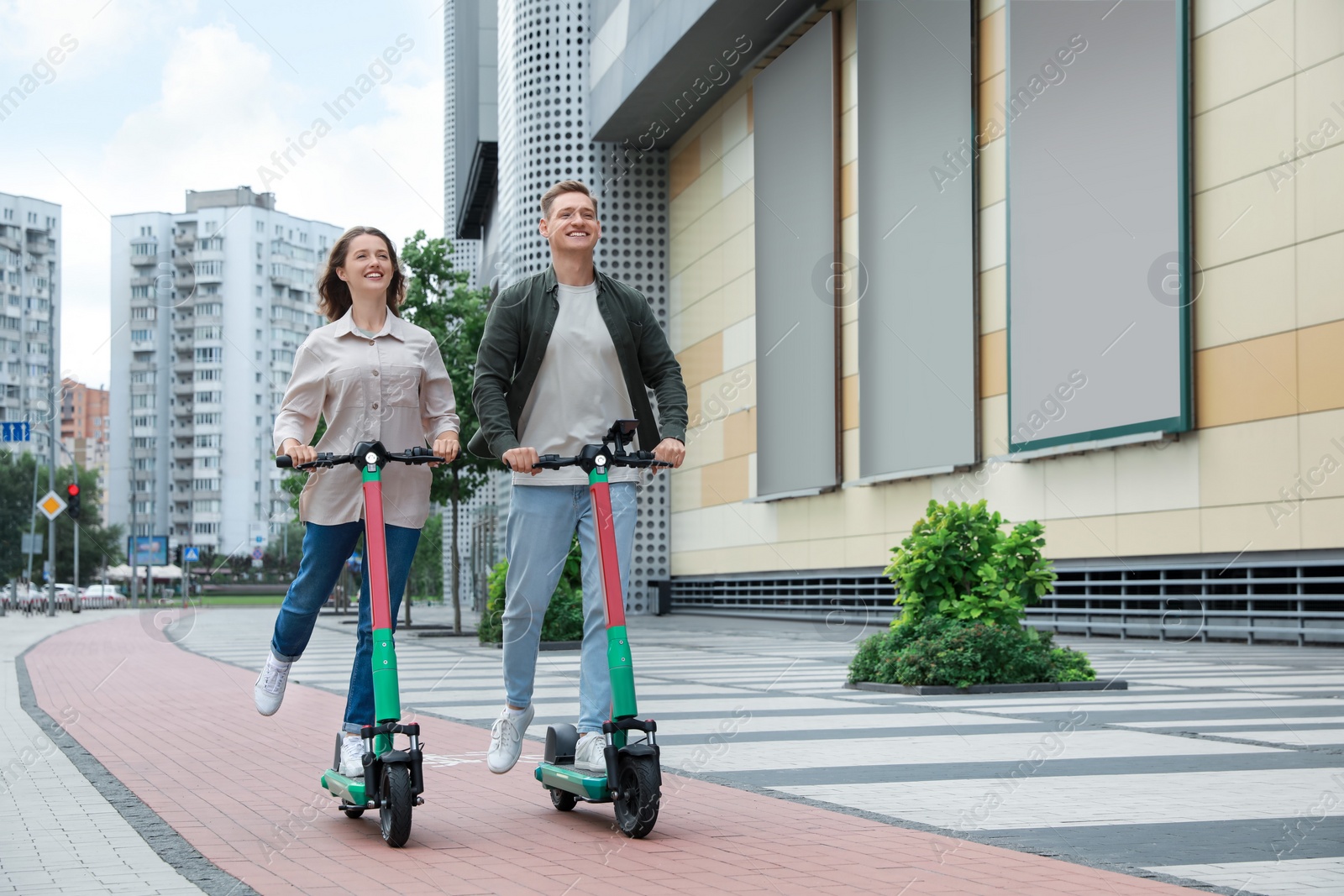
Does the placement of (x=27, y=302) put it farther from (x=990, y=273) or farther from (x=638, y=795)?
(x=638, y=795)

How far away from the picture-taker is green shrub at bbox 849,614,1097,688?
425 inches

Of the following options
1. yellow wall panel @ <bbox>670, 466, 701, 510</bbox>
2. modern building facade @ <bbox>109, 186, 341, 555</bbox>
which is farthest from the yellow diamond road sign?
modern building facade @ <bbox>109, 186, 341, 555</bbox>

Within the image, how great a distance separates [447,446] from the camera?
5.04 metres

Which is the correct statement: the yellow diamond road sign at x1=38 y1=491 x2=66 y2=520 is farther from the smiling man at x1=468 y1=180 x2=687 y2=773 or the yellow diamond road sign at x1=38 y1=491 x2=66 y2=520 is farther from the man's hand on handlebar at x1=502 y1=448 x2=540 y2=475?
the man's hand on handlebar at x1=502 y1=448 x2=540 y2=475

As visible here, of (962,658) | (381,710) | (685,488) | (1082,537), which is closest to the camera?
(381,710)

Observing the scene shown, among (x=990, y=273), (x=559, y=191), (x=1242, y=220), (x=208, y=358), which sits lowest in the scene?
(x=559, y=191)

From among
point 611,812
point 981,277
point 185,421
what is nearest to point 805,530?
point 981,277

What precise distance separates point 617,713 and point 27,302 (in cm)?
12282

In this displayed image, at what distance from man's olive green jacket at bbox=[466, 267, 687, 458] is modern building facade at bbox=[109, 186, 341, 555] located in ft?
384

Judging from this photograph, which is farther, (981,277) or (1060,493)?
(981,277)

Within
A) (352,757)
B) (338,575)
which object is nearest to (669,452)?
(338,575)

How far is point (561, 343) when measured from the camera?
17.0 ft

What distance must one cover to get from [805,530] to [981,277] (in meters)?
8.40

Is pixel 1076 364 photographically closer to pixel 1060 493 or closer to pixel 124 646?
pixel 1060 493
